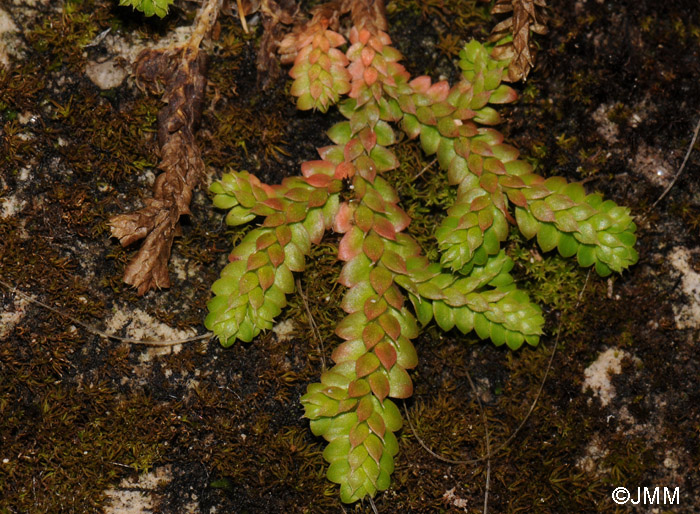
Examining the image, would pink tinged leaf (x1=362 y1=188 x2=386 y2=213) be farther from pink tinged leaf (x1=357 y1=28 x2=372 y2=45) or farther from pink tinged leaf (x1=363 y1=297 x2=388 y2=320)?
pink tinged leaf (x1=357 y1=28 x2=372 y2=45)

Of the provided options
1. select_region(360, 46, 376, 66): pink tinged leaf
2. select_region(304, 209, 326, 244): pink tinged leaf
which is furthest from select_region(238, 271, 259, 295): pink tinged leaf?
select_region(360, 46, 376, 66): pink tinged leaf

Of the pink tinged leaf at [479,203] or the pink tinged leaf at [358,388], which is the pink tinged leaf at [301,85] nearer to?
the pink tinged leaf at [479,203]

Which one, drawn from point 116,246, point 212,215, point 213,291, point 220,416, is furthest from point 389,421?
point 116,246

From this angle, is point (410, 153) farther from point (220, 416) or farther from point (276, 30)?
point (220, 416)

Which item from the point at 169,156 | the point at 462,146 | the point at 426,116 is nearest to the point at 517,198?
the point at 462,146

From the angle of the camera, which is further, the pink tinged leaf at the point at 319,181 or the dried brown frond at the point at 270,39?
the dried brown frond at the point at 270,39

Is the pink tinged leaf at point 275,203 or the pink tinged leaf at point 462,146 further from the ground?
the pink tinged leaf at point 462,146

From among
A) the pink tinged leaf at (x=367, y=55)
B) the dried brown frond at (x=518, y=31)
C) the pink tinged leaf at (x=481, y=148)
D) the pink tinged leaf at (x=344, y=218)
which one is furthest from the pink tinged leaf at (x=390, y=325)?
the dried brown frond at (x=518, y=31)
